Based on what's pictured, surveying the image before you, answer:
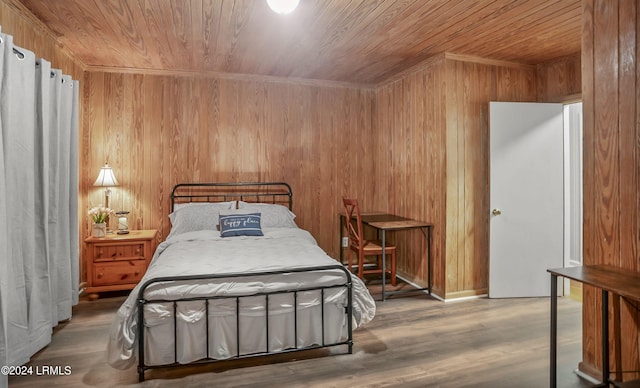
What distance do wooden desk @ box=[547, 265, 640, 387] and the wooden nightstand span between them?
3.52 m

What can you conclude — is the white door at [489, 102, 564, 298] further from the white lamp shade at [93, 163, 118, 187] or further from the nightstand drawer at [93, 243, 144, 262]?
the white lamp shade at [93, 163, 118, 187]

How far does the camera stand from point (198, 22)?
293 cm

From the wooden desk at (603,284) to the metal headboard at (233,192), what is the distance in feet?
10.2

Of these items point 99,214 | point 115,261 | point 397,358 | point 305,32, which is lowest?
point 397,358

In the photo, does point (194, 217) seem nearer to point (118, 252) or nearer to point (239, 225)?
point (239, 225)

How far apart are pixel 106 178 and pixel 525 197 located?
4349 millimetres

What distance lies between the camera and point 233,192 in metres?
4.50

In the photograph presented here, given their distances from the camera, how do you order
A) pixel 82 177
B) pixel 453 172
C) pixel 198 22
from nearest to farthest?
pixel 198 22 < pixel 453 172 < pixel 82 177

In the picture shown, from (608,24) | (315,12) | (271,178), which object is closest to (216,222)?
(271,178)

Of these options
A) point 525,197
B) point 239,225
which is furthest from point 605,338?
point 239,225

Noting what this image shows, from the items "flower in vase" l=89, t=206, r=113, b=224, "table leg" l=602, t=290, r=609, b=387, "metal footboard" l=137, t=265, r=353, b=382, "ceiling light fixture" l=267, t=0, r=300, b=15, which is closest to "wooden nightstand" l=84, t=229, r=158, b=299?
"flower in vase" l=89, t=206, r=113, b=224

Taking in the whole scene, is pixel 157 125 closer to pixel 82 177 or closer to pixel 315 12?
pixel 82 177

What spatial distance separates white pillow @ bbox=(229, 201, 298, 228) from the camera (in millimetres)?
4082

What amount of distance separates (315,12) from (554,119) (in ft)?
8.88
